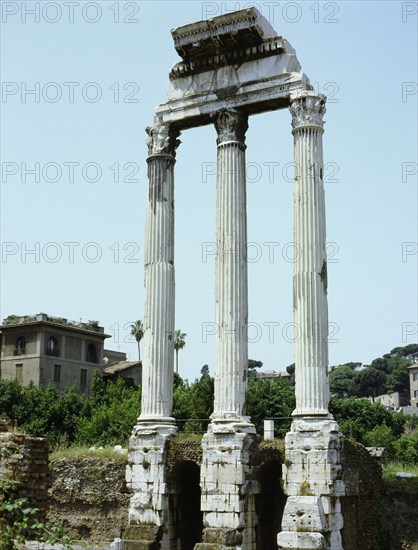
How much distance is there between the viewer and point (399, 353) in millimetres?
157375

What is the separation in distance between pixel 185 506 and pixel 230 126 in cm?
1052

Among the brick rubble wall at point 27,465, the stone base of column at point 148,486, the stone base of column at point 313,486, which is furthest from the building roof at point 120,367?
the brick rubble wall at point 27,465

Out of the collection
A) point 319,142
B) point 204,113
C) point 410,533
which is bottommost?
point 410,533

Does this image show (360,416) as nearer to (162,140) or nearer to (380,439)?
(380,439)

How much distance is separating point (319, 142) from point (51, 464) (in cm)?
1326

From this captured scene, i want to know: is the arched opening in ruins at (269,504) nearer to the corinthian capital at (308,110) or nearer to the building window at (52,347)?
the corinthian capital at (308,110)

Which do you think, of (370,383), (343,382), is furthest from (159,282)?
(370,383)

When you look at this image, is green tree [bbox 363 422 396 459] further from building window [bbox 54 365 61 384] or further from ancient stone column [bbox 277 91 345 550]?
ancient stone column [bbox 277 91 345 550]

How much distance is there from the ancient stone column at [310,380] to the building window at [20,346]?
41743mm

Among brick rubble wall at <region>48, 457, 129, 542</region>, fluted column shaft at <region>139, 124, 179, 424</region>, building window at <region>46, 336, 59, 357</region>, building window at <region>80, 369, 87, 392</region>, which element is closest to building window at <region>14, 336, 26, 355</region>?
building window at <region>46, 336, 59, 357</region>

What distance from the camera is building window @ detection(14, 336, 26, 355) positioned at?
57.6 m

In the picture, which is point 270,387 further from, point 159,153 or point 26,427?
point 159,153

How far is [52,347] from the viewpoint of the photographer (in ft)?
189

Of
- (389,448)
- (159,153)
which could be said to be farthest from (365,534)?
(389,448)
